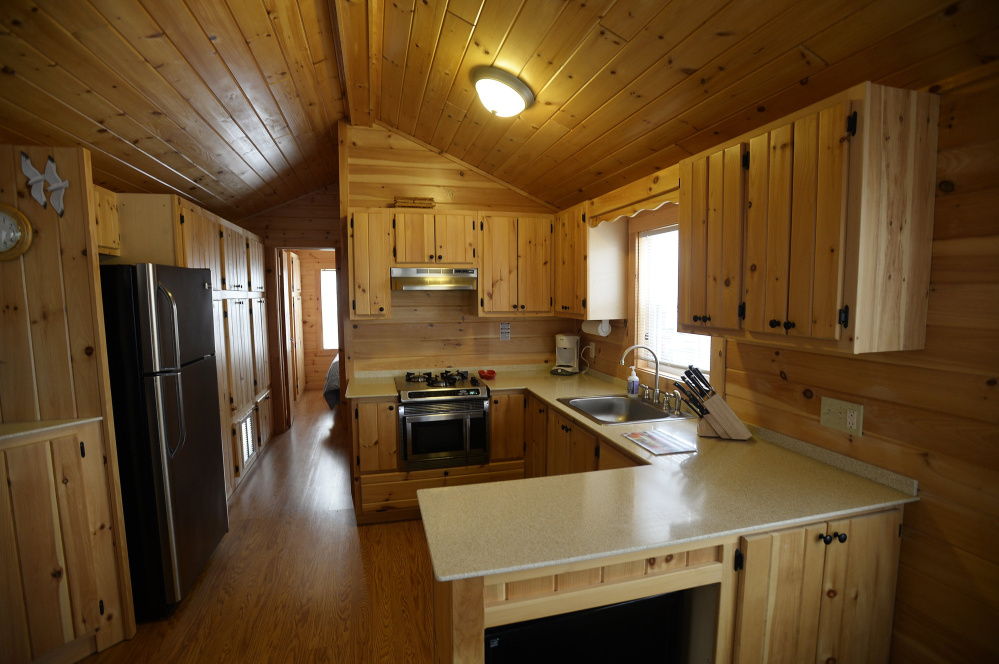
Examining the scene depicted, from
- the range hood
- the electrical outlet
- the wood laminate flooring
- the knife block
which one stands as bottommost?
the wood laminate flooring

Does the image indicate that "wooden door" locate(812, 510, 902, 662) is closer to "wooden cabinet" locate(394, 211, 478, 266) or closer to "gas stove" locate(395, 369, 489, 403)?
"gas stove" locate(395, 369, 489, 403)

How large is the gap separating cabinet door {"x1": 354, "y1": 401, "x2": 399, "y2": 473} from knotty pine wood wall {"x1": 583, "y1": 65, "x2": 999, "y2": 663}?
2.56 metres

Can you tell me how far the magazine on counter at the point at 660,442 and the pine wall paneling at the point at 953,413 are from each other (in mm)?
A: 610

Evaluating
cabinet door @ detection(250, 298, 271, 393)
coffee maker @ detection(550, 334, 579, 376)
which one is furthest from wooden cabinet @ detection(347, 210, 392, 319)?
cabinet door @ detection(250, 298, 271, 393)

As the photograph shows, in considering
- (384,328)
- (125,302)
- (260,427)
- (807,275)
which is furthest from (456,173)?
(260,427)

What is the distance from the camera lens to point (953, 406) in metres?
1.33

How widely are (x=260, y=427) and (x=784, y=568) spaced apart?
4502 millimetres

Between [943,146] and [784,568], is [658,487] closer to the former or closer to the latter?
[784,568]

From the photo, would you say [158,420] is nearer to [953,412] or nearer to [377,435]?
[377,435]

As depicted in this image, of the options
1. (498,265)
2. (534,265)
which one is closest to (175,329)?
(498,265)

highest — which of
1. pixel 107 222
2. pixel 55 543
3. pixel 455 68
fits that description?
pixel 455 68

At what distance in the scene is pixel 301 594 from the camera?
7.88ft

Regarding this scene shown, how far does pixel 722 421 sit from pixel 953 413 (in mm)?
783

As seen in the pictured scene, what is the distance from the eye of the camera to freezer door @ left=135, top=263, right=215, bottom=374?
2.06m
